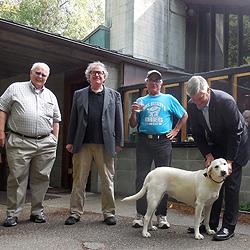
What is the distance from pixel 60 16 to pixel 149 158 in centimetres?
2104

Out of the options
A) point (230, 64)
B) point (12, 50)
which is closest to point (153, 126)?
point (12, 50)

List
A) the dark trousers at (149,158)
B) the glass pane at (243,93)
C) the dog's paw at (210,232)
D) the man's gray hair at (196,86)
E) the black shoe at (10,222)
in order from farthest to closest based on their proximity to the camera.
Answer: the glass pane at (243,93)
the dark trousers at (149,158)
the black shoe at (10,222)
the dog's paw at (210,232)
the man's gray hair at (196,86)

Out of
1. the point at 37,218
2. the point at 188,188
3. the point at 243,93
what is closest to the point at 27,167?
the point at 37,218

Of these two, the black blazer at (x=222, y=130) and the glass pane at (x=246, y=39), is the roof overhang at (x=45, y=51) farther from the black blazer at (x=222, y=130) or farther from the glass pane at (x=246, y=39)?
the glass pane at (x=246, y=39)

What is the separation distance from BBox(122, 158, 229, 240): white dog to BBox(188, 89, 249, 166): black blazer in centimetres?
24

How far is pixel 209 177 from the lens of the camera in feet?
14.2

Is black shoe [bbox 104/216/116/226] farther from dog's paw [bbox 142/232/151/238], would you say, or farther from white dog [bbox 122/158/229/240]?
dog's paw [bbox 142/232/151/238]

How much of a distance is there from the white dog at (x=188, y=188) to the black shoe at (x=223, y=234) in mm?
169

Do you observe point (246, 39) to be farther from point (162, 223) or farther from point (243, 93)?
point (162, 223)

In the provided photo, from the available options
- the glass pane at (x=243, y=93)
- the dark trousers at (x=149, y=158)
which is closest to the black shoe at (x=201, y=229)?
the dark trousers at (x=149, y=158)

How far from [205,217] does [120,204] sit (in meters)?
2.42

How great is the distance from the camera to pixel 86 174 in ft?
16.8

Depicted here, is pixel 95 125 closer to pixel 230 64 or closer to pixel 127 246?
pixel 127 246

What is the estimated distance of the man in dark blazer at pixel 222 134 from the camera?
13.9ft
